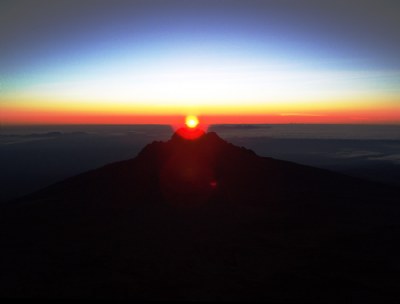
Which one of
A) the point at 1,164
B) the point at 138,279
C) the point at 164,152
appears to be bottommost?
the point at 1,164

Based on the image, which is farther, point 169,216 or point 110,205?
point 110,205

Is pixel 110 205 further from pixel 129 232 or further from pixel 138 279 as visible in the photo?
pixel 138 279

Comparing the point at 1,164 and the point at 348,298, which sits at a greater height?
the point at 348,298

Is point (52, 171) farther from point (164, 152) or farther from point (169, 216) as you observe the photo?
point (169, 216)

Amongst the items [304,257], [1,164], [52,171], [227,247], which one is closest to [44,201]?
[227,247]

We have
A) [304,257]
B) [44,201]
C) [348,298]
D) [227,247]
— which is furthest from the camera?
[44,201]

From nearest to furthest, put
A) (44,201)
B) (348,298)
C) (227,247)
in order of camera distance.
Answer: (348,298) < (227,247) < (44,201)
